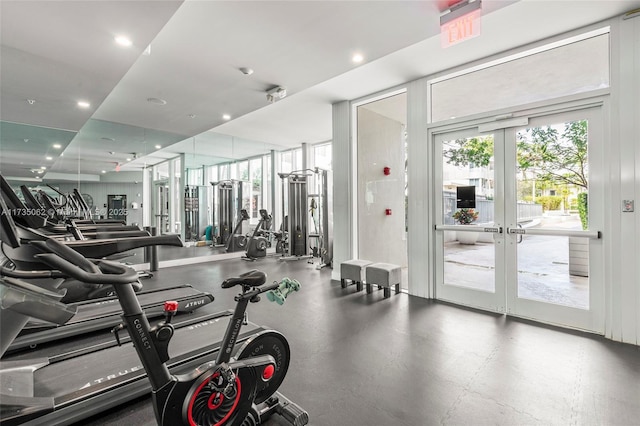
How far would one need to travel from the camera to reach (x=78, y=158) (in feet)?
21.0

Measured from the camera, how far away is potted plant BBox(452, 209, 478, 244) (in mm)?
4191

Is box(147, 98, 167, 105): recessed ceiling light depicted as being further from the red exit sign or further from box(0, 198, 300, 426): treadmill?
the red exit sign

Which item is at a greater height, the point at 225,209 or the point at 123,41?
the point at 123,41

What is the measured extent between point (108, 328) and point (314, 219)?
5.45 metres

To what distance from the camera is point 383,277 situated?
15.4 ft

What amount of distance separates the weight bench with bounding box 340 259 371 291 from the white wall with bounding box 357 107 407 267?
0.64 m

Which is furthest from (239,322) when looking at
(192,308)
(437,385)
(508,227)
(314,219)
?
(314,219)

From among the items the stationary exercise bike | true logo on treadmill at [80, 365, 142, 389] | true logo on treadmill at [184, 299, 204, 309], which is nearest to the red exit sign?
the stationary exercise bike

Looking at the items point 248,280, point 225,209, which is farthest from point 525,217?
point 225,209

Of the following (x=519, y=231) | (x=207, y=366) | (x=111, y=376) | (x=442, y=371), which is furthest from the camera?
(x=519, y=231)

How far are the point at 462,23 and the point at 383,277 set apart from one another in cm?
336

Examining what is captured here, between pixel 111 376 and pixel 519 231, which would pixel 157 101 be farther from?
pixel 519 231

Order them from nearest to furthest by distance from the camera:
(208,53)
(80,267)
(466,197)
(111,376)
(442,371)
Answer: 1. (80,267)
2. (111,376)
3. (442,371)
4. (208,53)
5. (466,197)

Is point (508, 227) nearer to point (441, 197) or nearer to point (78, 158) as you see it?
point (441, 197)
